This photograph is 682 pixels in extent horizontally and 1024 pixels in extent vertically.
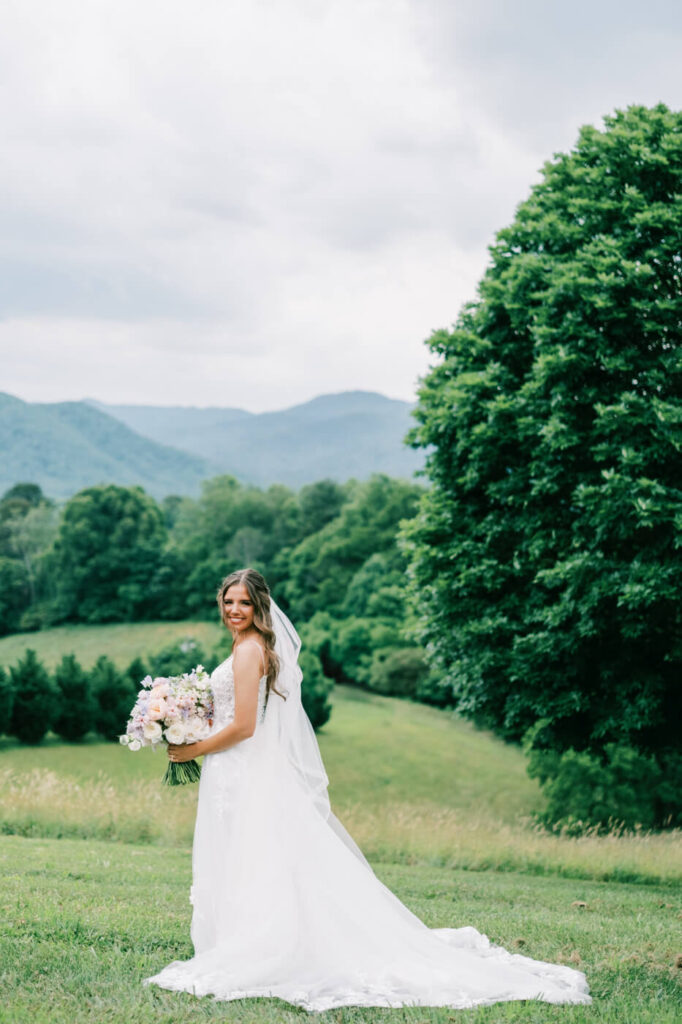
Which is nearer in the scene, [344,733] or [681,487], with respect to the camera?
[681,487]

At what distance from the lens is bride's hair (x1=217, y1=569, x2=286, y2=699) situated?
6316mm

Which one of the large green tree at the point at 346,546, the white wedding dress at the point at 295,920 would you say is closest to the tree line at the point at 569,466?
the white wedding dress at the point at 295,920

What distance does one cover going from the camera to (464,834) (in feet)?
48.2

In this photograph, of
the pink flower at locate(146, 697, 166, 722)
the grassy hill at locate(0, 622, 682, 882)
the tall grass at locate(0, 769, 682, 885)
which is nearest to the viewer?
the pink flower at locate(146, 697, 166, 722)

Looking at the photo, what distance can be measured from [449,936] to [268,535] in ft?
265

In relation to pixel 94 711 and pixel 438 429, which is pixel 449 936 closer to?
pixel 438 429

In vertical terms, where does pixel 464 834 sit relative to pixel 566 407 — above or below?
below

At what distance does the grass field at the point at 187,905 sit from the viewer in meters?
5.30

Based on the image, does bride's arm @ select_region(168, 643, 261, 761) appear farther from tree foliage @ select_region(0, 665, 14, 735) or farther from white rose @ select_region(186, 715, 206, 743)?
tree foliage @ select_region(0, 665, 14, 735)

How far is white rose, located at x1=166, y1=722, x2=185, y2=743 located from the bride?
0.16 meters

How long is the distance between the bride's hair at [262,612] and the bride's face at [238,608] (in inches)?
0.9

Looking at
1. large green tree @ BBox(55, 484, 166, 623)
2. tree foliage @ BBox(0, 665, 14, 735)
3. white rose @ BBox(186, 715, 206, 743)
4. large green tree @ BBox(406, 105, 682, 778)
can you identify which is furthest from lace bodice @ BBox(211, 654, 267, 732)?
large green tree @ BBox(55, 484, 166, 623)

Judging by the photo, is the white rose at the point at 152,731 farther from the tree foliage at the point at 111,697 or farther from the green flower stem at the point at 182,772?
the tree foliage at the point at 111,697

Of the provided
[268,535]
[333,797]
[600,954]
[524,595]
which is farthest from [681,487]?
[268,535]
